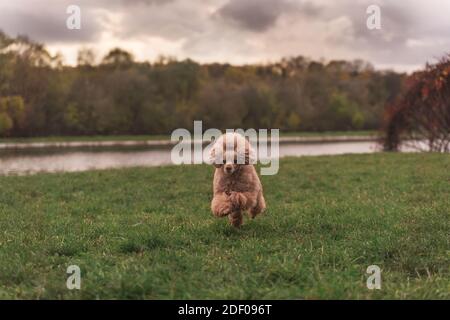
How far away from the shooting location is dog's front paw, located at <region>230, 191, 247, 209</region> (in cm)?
776

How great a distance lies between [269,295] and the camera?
4949 mm

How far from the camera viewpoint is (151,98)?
67.7 meters

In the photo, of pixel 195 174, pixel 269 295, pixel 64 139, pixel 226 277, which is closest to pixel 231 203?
pixel 226 277

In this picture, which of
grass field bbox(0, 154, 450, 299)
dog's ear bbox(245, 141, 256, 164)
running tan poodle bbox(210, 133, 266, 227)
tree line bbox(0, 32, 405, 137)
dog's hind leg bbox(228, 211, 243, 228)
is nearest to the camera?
grass field bbox(0, 154, 450, 299)

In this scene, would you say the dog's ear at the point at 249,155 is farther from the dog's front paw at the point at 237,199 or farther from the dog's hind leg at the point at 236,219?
the dog's hind leg at the point at 236,219

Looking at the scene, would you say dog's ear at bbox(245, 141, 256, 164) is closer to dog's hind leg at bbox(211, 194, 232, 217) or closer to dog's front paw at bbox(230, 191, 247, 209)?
dog's front paw at bbox(230, 191, 247, 209)

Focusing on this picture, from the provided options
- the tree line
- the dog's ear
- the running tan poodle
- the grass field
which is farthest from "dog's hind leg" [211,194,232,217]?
the tree line

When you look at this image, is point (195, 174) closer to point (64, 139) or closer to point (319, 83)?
point (64, 139)

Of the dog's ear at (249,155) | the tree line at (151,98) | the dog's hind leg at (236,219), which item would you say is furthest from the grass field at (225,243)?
the tree line at (151,98)

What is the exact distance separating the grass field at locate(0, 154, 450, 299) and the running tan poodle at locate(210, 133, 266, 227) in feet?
1.25

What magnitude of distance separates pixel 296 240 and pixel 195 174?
31.9ft

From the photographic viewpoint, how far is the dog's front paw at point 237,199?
7758 mm

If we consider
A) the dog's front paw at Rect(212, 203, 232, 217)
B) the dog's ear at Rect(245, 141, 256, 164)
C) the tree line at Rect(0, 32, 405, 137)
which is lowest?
the dog's front paw at Rect(212, 203, 232, 217)

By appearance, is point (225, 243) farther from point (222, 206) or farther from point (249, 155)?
point (249, 155)
